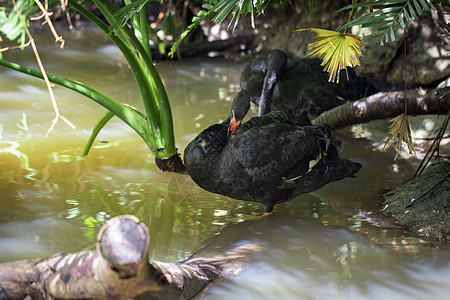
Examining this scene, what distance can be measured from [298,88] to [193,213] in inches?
74.1

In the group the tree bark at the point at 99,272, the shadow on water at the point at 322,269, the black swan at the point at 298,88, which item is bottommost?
the shadow on water at the point at 322,269

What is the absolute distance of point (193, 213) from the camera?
3135mm

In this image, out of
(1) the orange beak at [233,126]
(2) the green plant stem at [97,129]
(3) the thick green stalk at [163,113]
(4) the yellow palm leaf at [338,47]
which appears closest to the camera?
(4) the yellow palm leaf at [338,47]

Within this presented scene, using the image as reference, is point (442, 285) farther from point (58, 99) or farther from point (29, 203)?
point (58, 99)

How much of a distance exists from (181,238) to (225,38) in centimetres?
547

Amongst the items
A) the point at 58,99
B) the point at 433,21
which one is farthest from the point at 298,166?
the point at 58,99

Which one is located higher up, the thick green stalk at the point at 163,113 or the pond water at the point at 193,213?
the thick green stalk at the point at 163,113

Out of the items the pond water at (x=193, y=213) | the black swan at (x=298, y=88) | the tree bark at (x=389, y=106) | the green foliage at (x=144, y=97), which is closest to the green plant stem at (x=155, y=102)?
the green foliage at (x=144, y=97)

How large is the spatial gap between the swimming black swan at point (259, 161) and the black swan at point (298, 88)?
1218mm

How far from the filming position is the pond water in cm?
241

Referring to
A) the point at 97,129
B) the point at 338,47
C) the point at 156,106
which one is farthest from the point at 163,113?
the point at 338,47

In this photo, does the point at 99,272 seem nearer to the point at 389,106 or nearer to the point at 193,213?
the point at 193,213

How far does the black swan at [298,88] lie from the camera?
4.49m

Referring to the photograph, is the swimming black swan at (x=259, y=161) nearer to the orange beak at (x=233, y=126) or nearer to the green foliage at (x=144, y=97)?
the orange beak at (x=233, y=126)
